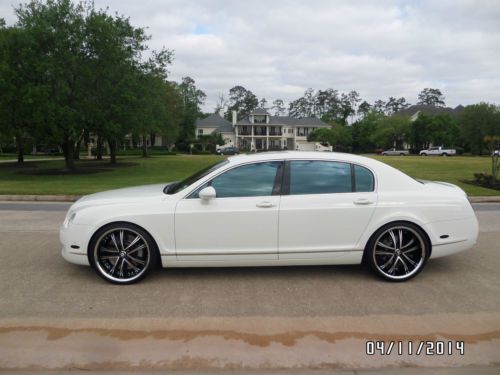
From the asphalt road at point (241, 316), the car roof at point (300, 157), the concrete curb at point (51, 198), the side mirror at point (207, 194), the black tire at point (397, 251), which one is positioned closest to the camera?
the asphalt road at point (241, 316)

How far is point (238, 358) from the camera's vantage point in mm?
3160

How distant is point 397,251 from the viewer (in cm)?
474

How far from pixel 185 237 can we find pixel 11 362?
6.49ft

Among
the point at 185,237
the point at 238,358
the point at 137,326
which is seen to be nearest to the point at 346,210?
the point at 185,237

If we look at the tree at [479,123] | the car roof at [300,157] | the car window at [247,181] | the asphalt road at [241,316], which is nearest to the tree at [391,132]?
the tree at [479,123]

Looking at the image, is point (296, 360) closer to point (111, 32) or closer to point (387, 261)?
point (387, 261)

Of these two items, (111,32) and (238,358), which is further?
(111,32)

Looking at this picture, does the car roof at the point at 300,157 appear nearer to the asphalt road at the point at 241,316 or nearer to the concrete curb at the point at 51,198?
the asphalt road at the point at 241,316

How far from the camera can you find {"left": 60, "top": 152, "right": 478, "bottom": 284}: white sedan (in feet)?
15.0

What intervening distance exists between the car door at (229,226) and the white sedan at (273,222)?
1 centimetres

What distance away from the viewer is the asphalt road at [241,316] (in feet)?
10.4

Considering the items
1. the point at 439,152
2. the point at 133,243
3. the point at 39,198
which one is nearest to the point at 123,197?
the point at 133,243

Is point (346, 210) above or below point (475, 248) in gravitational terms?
above

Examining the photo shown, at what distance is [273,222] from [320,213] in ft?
1.77
